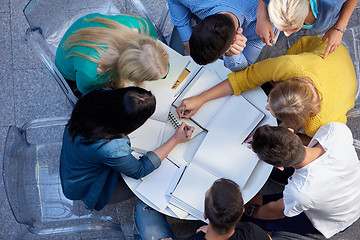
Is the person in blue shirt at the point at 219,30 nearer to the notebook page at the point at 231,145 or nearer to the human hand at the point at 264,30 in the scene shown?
the human hand at the point at 264,30

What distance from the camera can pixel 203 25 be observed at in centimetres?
155

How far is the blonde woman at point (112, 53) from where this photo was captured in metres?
1.60

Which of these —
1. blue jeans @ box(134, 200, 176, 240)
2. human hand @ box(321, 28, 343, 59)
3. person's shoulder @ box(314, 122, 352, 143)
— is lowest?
blue jeans @ box(134, 200, 176, 240)

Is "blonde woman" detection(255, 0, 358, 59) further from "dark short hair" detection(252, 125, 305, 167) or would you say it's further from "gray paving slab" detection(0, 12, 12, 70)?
"gray paving slab" detection(0, 12, 12, 70)

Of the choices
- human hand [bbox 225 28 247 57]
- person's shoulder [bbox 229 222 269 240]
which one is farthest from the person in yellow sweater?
person's shoulder [bbox 229 222 269 240]

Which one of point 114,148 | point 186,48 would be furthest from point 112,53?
point 186,48

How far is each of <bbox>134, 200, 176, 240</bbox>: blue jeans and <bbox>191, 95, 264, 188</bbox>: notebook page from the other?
1.50 feet

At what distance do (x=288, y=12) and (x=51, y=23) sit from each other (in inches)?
47.3

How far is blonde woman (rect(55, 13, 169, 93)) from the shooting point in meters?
1.60

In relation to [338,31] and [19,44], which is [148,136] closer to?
[338,31]

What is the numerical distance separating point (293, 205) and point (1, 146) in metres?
1.95

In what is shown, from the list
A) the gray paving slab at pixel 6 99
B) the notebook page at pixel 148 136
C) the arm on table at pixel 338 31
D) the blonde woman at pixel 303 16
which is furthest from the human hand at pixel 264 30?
the gray paving slab at pixel 6 99

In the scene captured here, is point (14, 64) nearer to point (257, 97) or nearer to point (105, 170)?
point (105, 170)

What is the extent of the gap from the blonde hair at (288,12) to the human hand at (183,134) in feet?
2.11
